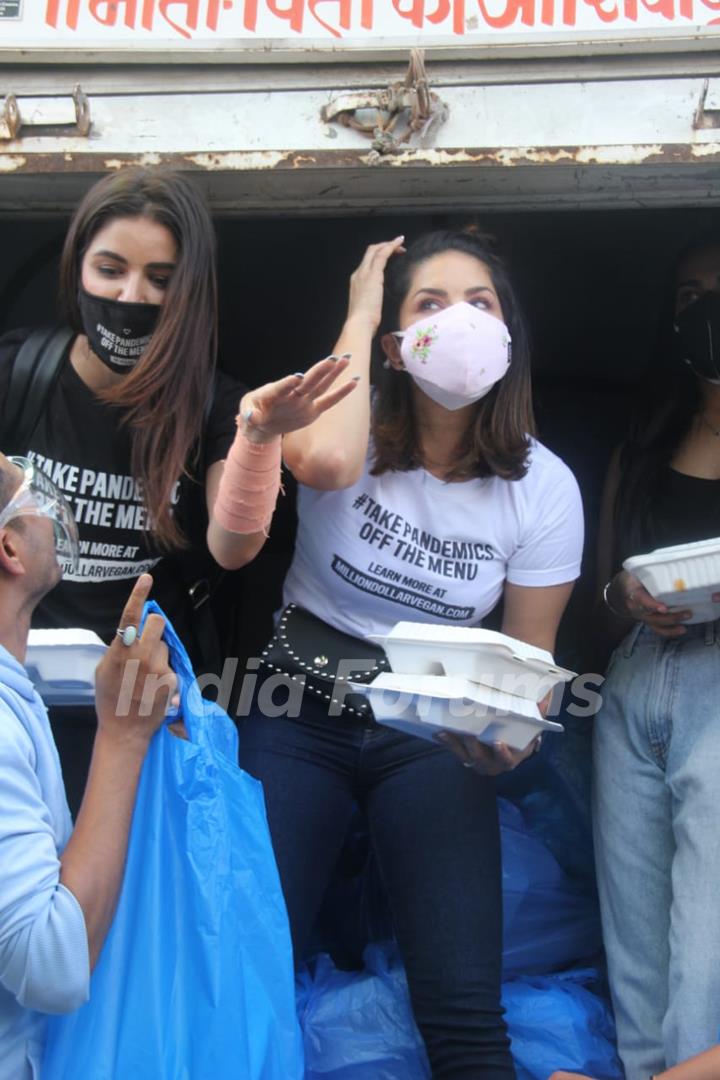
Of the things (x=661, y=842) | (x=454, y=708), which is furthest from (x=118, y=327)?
(x=661, y=842)

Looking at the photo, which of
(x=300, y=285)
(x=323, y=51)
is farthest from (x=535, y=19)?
(x=300, y=285)

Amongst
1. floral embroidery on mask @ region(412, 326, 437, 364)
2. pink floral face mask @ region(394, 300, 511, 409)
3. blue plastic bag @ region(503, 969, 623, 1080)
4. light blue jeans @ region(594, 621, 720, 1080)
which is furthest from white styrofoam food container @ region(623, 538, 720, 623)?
blue plastic bag @ region(503, 969, 623, 1080)

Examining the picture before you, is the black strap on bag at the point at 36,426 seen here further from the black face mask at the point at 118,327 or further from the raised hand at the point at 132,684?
the raised hand at the point at 132,684

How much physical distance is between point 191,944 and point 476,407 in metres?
1.36

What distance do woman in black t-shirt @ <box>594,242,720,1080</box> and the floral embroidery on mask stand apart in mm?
620

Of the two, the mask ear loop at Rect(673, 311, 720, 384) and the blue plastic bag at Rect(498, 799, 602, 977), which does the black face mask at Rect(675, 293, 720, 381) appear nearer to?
the mask ear loop at Rect(673, 311, 720, 384)

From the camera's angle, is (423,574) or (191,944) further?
(423,574)

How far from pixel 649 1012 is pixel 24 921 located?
1.35 m

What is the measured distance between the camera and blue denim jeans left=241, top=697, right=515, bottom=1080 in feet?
7.13

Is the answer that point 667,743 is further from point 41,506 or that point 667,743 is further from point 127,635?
point 41,506

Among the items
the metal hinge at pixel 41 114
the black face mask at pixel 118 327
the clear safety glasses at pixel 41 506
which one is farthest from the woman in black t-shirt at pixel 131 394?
the clear safety glasses at pixel 41 506

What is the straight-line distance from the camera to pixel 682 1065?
2.03 metres

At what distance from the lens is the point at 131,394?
7.75 feet

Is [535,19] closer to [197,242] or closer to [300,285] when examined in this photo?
[197,242]
